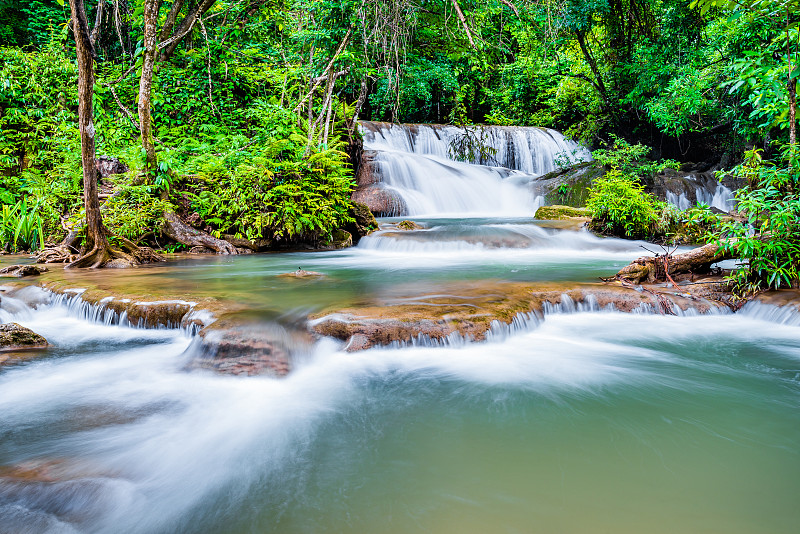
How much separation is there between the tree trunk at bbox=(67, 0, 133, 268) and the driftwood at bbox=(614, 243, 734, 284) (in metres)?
7.19

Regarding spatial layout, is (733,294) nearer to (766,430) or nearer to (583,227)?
(766,430)

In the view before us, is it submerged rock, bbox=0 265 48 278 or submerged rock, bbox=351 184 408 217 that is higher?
submerged rock, bbox=351 184 408 217

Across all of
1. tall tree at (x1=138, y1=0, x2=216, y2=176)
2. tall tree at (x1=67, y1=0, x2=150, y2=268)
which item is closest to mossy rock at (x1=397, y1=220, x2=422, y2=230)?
tall tree at (x1=138, y1=0, x2=216, y2=176)

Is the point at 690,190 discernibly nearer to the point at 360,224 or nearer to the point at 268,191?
the point at 360,224

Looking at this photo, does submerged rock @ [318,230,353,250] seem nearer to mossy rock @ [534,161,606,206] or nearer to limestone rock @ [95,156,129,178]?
limestone rock @ [95,156,129,178]

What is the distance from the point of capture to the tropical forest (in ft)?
6.21

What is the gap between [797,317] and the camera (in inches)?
158

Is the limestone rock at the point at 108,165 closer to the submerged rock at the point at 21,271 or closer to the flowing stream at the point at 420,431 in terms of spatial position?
the submerged rock at the point at 21,271

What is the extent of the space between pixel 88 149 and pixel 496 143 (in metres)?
14.6

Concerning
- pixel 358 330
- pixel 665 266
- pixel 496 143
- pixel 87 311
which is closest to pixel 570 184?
pixel 496 143

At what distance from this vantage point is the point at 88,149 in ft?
20.6

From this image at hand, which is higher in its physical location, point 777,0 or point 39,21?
point 39,21

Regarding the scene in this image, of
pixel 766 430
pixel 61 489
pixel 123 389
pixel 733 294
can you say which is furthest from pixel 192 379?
pixel 733 294

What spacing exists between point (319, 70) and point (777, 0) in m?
6.69
